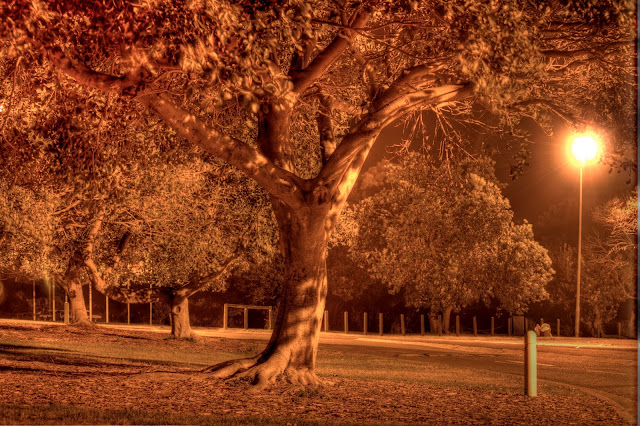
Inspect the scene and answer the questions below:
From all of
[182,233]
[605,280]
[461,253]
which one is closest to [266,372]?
[182,233]

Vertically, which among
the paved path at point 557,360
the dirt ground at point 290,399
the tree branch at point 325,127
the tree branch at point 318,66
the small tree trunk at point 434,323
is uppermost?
the tree branch at point 318,66

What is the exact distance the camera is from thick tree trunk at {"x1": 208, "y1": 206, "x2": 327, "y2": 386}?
12109 millimetres

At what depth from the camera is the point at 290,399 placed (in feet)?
35.6

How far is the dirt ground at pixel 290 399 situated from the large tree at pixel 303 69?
2.71ft

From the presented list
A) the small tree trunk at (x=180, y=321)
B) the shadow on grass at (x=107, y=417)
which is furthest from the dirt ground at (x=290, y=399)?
the small tree trunk at (x=180, y=321)

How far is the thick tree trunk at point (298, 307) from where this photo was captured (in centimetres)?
1211

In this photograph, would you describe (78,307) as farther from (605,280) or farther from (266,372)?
(605,280)

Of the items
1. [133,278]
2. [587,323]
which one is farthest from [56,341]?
[587,323]

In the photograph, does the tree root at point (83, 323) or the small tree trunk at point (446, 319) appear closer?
the tree root at point (83, 323)

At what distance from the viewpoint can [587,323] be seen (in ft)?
127

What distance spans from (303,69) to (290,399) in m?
4.79

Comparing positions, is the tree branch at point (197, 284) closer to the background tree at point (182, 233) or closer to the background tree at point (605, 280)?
the background tree at point (182, 233)

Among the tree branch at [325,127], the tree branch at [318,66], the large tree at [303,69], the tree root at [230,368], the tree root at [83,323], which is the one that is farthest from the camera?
the tree root at [83,323]

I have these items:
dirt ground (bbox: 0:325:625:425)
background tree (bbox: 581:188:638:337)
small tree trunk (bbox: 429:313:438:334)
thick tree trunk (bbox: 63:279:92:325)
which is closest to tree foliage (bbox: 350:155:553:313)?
small tree trunk (bbox: 429:313:438:334)
